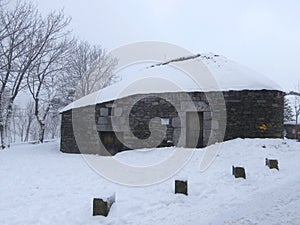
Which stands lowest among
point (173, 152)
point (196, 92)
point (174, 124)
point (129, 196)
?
point (129, 196)

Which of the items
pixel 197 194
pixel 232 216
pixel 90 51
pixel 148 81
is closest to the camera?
pixel 232 216

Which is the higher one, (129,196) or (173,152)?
(173,152)

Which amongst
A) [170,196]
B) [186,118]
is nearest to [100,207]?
[170,196]

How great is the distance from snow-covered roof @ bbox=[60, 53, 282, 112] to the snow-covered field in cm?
273

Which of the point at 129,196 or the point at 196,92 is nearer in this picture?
the point at 129,196

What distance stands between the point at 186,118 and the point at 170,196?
499cm

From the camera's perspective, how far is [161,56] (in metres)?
15.1

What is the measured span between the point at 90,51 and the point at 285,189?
23.5 metres

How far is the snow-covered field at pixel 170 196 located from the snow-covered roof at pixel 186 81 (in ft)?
8.97

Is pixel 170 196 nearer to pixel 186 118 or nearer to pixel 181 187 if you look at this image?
pixel 181 187

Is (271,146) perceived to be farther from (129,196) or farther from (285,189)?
(129,196)

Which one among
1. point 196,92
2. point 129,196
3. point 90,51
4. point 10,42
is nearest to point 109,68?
point 90,51

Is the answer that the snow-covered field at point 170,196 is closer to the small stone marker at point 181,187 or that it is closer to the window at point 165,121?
the small stone marker at point 181,187

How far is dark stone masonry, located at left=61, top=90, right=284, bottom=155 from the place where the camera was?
9508 mm
